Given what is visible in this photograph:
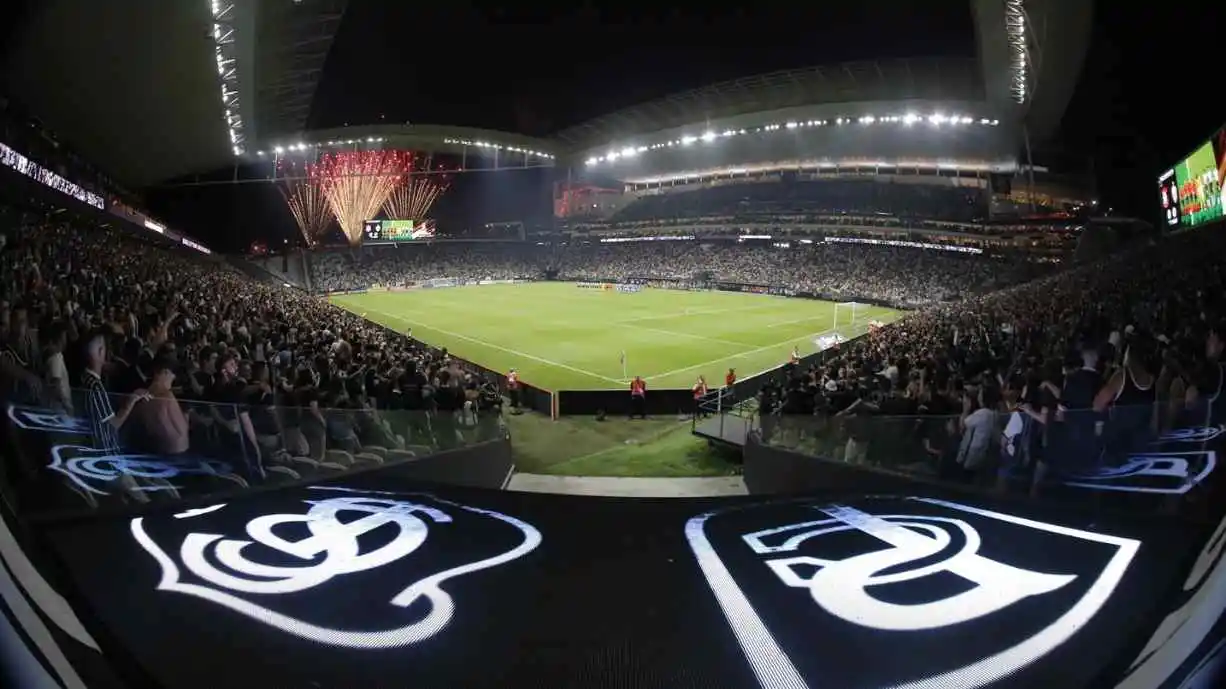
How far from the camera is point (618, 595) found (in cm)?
329

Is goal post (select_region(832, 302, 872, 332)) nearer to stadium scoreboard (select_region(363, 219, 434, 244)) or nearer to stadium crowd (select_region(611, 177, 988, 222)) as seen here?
stadium crowd (select_region(611, 177, 988, 222))

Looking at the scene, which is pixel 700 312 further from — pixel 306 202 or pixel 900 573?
pixel 306 202

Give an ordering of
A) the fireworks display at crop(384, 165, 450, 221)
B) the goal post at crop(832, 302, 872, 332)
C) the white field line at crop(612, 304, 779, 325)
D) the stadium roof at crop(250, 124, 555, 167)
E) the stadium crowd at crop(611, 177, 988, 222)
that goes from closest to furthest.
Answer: the goal post at crop(832, 302, 872, 332) → the white field line at crop(612, 304, 779, 325) → the stadium roof at crop(250, 124, 555, 167) → the stadium crowd at crop(611, 177, 988, 222) → the fireworks display at crop(384, 165, 450, 221)

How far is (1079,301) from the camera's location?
563 inches

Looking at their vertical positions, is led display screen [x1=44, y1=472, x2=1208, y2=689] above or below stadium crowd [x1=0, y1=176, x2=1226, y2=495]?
below

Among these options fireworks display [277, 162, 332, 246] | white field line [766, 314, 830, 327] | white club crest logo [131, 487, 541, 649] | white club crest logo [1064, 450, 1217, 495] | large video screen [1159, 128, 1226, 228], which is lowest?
white club crest logo [131, 487, 541, 649]

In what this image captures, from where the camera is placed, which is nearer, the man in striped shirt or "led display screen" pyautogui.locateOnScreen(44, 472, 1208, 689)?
"led display screen" pyautogui.locateOnScreen(44, 472, 1208, 689)

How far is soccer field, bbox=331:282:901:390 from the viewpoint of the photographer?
2594 cm

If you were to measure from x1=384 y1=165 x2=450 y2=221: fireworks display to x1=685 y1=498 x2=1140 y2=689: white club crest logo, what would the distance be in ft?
257

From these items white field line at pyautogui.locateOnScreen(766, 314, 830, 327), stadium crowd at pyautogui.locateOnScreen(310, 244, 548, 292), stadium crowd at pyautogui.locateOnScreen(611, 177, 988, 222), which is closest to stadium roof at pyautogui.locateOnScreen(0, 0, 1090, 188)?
white field line at pyautogui.locateOnScreen(766, 314, 830, 327)

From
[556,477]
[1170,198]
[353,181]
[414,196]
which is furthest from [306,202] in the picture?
[1170,198]

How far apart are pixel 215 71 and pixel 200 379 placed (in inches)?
882

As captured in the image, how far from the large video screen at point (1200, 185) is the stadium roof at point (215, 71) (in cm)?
673

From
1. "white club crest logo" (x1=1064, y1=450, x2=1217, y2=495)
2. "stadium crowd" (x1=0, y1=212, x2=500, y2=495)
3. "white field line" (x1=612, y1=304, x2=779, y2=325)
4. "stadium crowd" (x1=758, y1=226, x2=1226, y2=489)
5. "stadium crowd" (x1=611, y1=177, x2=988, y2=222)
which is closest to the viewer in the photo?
"white club crest logo" (x1=1064, y1=450, x2=1217, y2=495)
